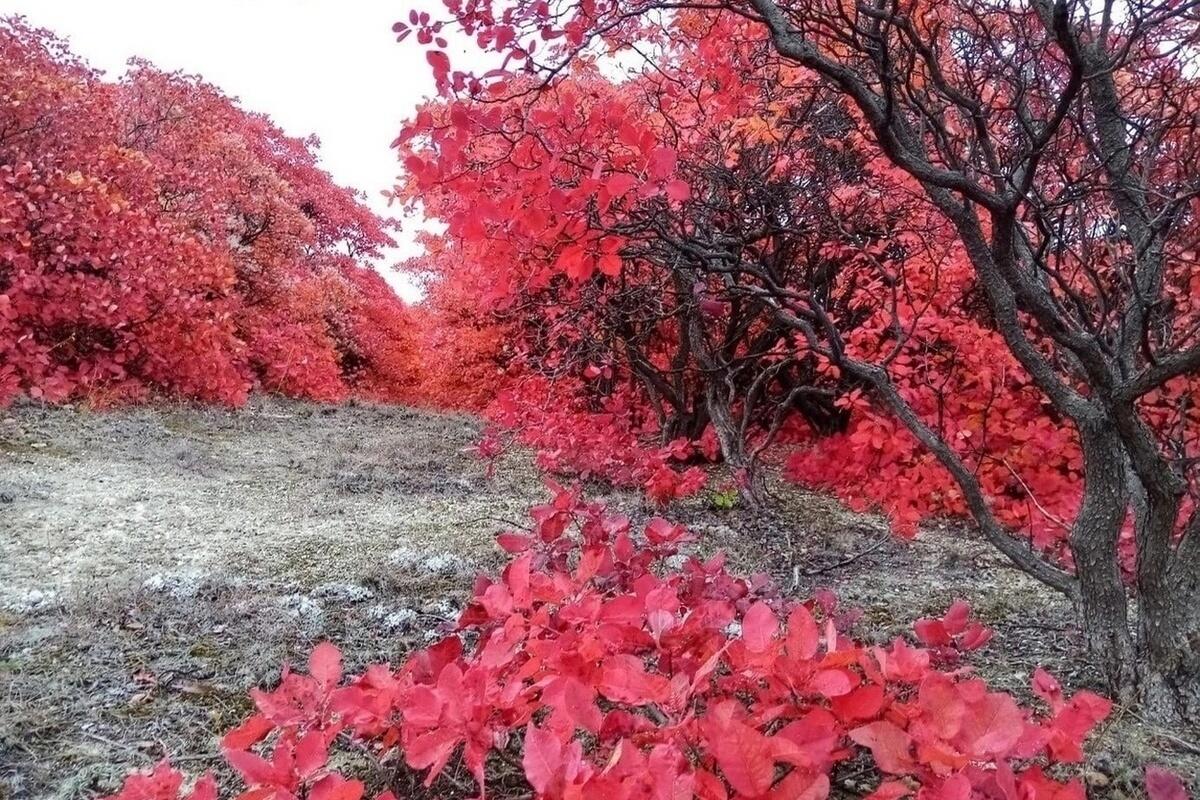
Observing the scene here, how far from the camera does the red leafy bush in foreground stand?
93cm

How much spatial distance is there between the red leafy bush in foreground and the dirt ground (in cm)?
52

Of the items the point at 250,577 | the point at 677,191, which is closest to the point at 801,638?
the point at 677,191

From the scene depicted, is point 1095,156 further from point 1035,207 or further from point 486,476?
point 486,476

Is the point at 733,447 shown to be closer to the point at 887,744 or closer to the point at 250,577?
the point at 250,577

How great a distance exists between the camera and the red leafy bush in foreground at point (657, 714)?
0.93 metres

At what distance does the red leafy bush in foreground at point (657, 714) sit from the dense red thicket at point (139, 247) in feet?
19.7

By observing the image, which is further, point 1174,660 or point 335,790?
point 1174,660

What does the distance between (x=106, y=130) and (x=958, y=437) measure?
27.1 ft

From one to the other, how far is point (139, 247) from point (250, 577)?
5.65 meters

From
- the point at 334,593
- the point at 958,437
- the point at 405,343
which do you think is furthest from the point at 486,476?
the point at 405,343

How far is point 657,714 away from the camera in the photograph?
1396 mm

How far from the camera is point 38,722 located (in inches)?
74.5

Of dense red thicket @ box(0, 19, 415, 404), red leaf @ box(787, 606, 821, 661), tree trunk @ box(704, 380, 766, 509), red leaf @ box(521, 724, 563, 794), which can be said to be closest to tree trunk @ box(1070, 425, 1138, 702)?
red leaf @ box(787, 606, 821, 661)

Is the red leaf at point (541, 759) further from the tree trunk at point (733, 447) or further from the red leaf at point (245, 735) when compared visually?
the tree trunk at point (733, 447)
